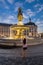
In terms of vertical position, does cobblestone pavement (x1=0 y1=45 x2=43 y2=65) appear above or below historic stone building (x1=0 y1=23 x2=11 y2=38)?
below

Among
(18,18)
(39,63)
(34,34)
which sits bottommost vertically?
(39,63)

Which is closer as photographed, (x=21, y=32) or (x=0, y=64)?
(x=0, y=64)

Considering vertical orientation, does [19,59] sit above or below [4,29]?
below

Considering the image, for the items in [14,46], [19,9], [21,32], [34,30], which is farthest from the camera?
[34,30]

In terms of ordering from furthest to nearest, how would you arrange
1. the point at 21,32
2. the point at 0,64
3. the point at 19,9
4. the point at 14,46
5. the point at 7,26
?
the point at 7,26 < the point at 21,32 < the point at 19,9 < the point at 14,46 < the point at 0,64

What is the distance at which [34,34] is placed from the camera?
20.2m

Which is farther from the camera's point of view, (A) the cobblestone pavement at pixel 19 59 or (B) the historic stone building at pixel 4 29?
(B) the historic stone building at pixel 4 29

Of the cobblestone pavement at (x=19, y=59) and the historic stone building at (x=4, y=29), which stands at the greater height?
the historic stone building at (x=4, y=29)

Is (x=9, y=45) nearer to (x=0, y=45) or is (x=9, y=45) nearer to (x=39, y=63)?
(x=0, y=45)

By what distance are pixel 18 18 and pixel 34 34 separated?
436cm

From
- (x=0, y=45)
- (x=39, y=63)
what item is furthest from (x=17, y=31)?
(x=39, y=63)

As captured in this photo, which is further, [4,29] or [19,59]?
[4,29]

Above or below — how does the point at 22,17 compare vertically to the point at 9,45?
above

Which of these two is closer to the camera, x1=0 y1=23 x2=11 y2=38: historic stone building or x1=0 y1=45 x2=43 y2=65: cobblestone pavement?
x1=0 y1=45 x2=43 y2=65: cobblestone pavement
